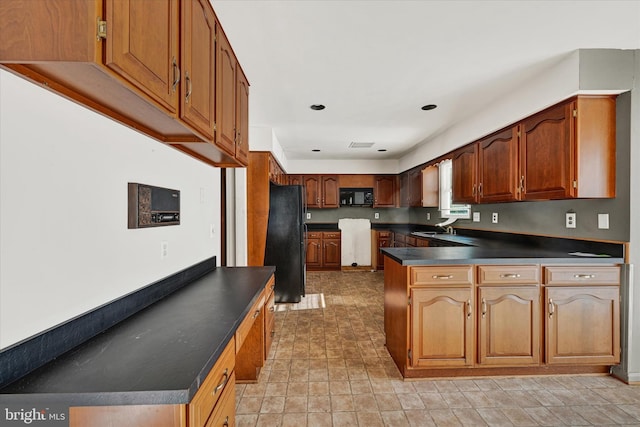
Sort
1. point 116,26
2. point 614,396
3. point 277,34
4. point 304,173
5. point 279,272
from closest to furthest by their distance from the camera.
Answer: point 116,26
point 277,34
point 614,396
point 279,272
point 304,173

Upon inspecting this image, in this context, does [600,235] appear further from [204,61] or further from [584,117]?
[204,61]

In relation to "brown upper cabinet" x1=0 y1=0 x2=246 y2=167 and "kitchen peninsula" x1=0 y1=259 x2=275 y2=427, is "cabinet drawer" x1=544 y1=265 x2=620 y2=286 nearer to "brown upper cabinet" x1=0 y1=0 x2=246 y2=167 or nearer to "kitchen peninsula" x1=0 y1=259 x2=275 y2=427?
"kitchen peninsula" x1=0 y1=259 x2=275 y2=427

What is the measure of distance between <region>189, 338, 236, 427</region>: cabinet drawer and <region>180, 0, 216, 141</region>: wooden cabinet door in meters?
0.93

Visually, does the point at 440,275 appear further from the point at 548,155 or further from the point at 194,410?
the point at 194,410

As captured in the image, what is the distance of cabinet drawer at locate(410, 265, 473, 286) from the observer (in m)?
2.28

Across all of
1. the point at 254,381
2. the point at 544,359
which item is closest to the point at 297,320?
the point at 254,381

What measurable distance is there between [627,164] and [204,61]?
2826mm

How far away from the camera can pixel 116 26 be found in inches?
32.8

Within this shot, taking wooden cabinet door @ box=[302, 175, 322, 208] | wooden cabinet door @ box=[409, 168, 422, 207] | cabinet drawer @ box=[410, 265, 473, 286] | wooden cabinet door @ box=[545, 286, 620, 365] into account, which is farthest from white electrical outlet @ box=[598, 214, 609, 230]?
wooden cabinet door @ box=[302, 175, 322, 208]

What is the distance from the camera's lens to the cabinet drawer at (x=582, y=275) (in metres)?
2.28

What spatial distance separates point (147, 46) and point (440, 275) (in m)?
2.16

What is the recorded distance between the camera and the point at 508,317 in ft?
7.64

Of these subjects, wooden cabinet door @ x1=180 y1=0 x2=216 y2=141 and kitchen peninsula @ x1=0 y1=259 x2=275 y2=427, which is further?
wooden cabinet door @ x1=180 y1=0 x2=216 y2=141


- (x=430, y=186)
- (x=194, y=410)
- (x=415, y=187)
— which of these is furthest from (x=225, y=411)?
(x=415, y=187)
